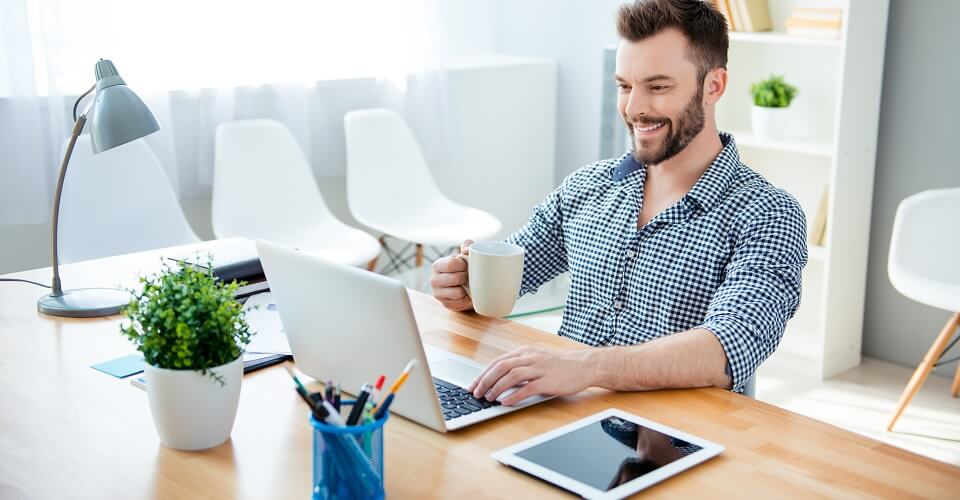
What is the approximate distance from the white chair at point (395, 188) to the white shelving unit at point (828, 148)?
1079 mm

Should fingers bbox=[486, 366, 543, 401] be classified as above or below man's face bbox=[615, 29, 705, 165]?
below

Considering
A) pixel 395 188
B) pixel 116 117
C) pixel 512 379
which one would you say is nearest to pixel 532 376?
pixel 512 379

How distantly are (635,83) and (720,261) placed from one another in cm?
35

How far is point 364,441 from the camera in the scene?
43.6 inches

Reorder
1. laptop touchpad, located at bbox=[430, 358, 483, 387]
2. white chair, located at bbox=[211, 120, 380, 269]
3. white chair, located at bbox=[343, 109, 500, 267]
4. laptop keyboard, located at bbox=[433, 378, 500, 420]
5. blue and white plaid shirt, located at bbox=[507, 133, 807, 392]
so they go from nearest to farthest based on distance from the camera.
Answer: laptop keyboard, located at bbox=[433, 378, 500, 420] < laptop touchpad, located at bbox=[430, 358, 483, 387] < blue and white plaid shirt, located at bbox=[507, 133, 807, 392] < white chair, located at bbox=[211, 120, 380, 269] < white chair, located at bbox=[343, 109, 500, 267]

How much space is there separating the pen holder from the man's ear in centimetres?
107

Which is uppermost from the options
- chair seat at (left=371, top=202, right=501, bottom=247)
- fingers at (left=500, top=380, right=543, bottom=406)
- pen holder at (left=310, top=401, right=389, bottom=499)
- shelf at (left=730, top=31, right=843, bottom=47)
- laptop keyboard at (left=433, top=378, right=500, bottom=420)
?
shelf at (left=730, top=31, right=843, bottom=47)

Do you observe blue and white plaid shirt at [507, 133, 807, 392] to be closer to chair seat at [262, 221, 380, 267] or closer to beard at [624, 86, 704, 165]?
beard at [624, 86, 704, 165]

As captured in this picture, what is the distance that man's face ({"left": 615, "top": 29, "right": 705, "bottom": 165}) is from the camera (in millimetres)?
1877

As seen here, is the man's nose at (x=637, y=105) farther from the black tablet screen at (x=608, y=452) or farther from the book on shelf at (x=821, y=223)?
→ the book on shelf at (x=821, y=223)

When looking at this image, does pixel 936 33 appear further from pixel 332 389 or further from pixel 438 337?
pixel 332 389

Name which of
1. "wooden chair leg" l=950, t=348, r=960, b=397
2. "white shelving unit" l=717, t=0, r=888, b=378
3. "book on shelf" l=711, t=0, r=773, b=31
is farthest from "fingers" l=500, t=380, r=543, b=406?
"book on shelf" l=711, t=0, r=773, b=31

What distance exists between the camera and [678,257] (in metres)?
1.85

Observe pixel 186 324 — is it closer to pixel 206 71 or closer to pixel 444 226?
pixel 206 71
